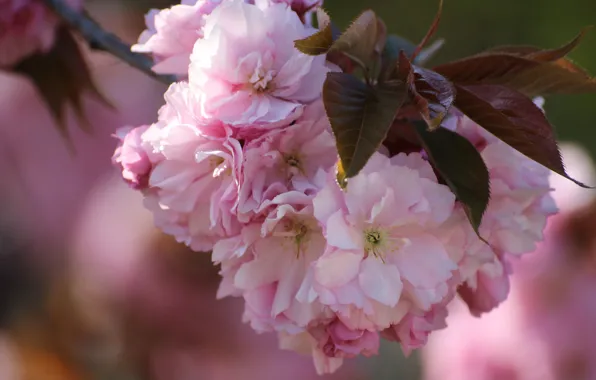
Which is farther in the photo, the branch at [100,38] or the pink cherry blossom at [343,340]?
the branch at [100,38]

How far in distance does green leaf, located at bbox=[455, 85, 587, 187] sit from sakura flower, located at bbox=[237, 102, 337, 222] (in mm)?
66

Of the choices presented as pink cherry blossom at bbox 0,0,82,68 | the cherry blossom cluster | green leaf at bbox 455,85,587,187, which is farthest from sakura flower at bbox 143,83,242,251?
pink cherry blossom at bbox 0,0,82,68

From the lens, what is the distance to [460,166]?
34 centimetres

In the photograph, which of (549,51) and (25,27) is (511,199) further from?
(25,27)

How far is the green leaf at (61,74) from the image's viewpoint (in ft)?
2.01

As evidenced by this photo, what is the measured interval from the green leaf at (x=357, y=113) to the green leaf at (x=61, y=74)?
0.35 metres

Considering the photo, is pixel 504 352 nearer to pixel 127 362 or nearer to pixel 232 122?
pixel 127 362

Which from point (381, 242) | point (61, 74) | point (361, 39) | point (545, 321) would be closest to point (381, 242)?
point (381, 242)

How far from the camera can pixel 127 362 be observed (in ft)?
A: 3.11

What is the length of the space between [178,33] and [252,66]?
0.05 metres

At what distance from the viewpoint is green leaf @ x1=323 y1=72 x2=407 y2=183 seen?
29 cm

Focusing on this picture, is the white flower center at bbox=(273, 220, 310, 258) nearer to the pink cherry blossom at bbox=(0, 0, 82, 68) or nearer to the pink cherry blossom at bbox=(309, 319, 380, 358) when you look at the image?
the pink cherry blossom at bbox=(309, 319, 380, 358)

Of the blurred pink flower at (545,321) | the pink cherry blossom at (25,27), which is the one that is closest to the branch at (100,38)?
the pink cherry blossom at (25,27)

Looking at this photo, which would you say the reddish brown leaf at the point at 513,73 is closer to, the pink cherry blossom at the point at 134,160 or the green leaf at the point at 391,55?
the green leaf at the point at 391,55
